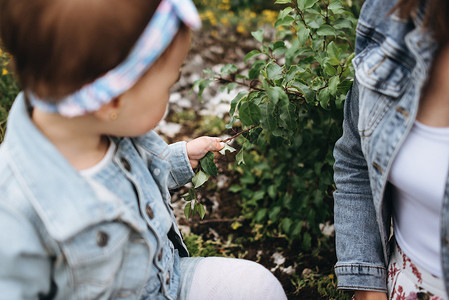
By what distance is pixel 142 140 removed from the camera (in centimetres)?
124

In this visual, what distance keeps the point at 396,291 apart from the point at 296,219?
2.88 feet

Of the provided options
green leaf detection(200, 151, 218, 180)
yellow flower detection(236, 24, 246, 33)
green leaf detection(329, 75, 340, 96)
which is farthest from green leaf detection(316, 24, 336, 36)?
yellow flower detection(236, 24, 246, 33)

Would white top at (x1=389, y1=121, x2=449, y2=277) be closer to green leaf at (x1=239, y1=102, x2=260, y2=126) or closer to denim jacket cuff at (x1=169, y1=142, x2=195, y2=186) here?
green leaf at (x1=239, y1=102, x2=260, y2=126)

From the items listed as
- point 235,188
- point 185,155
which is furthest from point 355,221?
point 235,188

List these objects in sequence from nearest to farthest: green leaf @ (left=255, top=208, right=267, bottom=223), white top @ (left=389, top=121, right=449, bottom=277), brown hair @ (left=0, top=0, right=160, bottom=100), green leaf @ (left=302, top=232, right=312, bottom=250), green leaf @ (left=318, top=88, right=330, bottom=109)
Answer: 1. brown hair @ (left=0, top=0, right=160, bottom=100)
2. white top @ (left=389, top=121, right=449, bottom=277)
3. green leaf @ (left=318, top=88, right=330, bottom=109)
4. green leaf @ (left=302, top=232, right=312, bottom=250)
5. green leaf @ (left=255, top=208, right=267, bottom=223)

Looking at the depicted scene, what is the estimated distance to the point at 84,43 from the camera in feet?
2.81

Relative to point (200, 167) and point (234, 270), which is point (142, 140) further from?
point (234, 270)

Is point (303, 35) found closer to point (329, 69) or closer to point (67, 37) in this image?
point (329, 69)

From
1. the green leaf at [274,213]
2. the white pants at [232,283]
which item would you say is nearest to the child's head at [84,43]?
the white pants at [232,283]

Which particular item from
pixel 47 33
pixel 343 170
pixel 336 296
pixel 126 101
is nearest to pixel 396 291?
pixel 343 170

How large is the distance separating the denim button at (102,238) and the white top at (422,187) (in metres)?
0.71

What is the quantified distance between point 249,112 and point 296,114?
221mm

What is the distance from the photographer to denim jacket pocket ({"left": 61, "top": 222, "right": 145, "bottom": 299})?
3.16 ft

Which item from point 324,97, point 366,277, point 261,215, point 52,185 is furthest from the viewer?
point 261,215
